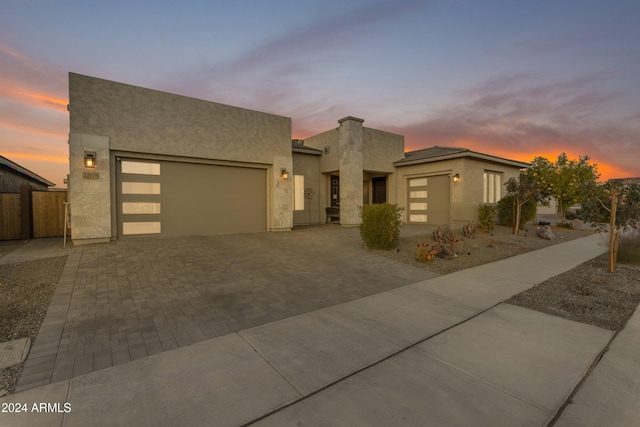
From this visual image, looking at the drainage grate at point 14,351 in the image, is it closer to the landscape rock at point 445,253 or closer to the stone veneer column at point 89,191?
the stone veneer column at point 89,191

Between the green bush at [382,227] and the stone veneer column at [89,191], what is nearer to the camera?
the green bush at [382,227]

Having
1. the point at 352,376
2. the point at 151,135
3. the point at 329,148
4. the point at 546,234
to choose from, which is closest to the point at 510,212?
the point at 546,234

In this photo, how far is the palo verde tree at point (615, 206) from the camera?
6195 mm

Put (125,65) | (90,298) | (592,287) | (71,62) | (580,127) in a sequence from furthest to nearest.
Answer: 1. (580,127)
2. (125,65)
3. (71,62)
4. (592,287)
5. (90,298)

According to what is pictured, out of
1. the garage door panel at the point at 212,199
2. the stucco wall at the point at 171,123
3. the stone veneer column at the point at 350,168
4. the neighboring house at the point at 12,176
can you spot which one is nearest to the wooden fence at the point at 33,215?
the neighboring house at the point at 12,176

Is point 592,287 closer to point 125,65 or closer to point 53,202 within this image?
point 125,65

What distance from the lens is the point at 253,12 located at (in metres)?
8.95

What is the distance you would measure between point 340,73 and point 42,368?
12.6 metres

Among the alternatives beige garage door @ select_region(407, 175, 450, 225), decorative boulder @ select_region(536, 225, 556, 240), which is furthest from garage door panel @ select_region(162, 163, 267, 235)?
decorative boulder @ select_region(536, 225, 556, 240)

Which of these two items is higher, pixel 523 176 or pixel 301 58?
pixel 301 58

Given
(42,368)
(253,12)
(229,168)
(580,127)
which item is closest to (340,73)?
(253,12)

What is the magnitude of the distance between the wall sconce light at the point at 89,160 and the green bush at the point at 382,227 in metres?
8.81

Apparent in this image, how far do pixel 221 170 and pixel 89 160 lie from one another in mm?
4142

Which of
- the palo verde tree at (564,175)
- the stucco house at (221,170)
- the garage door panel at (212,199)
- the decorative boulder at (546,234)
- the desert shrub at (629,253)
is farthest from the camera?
the palo verde tree at (564,175)
